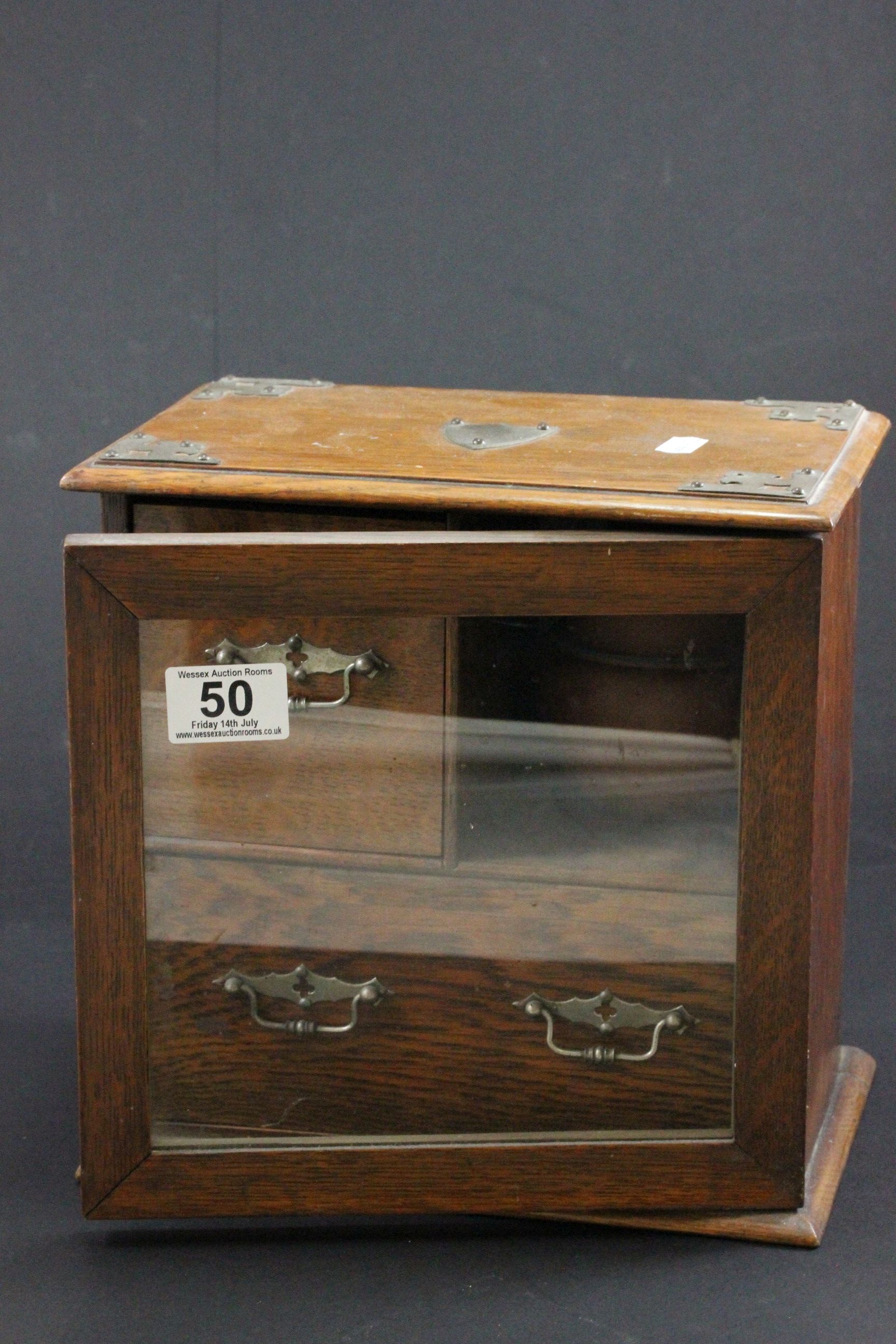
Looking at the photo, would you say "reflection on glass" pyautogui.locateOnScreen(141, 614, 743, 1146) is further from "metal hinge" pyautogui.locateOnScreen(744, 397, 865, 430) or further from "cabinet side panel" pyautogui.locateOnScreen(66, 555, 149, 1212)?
"metal hinge" pyautogui.locateOnScreen(744, 397, 865, 430)

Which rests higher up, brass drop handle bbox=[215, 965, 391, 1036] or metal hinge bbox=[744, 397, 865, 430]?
metal hinge bbox=[744, 397, 865, 430]

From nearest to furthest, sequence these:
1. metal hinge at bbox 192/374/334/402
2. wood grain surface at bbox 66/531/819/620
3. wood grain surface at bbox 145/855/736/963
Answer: wood grain surface at bbox 66/531/819/620 < wood grain surface at bbox 145/855/736/963 < metal hinge at bbox 192/374/334/402

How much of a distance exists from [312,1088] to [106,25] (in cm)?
153

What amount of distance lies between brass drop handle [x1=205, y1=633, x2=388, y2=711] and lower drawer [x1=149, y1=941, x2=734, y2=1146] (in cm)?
25

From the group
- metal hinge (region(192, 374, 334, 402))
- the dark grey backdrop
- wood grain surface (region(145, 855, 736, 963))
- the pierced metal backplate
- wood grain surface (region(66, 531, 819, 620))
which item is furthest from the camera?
the dark grey backdrop

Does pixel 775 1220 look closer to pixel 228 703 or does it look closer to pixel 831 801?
pixel 831 801

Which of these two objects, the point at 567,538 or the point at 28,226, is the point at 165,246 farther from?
the point at 567,538

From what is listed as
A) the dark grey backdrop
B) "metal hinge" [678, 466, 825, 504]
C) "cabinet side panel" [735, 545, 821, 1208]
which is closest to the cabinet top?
"metal hinge" [678, 466, 825, 504]

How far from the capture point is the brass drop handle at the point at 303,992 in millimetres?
2076

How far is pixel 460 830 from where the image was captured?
2061 millimetres

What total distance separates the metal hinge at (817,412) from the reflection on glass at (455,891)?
407 millimetres

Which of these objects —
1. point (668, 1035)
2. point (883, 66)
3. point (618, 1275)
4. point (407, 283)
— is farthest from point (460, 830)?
point (883, 66)

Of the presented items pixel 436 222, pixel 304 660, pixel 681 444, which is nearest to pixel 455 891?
pixel 304 660

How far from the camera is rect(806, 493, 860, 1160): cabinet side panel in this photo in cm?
201
